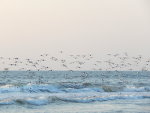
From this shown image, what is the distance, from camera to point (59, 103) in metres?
30.0

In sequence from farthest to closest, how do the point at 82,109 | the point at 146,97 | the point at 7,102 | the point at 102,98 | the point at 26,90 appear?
the point at 26,90
the point at 146,97
the point at 102,98
the point at 7,102
the point at 82,109

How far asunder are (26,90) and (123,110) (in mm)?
17147

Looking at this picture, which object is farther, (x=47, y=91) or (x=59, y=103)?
(x=47, y=91)

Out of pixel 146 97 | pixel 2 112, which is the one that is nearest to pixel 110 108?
pixel 2 112

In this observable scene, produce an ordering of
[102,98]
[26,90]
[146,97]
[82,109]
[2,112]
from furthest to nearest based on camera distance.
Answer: [26,90] → [146,97] → [102,98] → [82,109] → [2,112]

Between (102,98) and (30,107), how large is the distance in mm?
7364

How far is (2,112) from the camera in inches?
976

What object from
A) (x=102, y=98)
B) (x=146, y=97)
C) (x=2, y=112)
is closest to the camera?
(x=2, y=112)

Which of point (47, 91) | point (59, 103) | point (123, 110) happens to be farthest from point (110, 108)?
point (47, 91)

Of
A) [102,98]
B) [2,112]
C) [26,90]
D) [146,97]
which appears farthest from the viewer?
[26,90]

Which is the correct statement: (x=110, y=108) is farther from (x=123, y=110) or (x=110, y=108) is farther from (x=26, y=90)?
(x=26, y=90)

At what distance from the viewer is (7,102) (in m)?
29.0

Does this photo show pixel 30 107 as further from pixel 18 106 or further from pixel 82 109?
pixel 82 109

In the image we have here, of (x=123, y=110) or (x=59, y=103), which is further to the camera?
(x=59, y=103)
